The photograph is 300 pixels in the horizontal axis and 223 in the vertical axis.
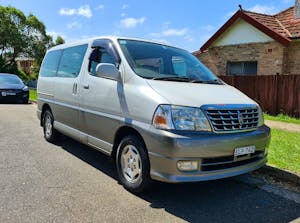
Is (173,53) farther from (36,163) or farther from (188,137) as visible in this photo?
(36,163)

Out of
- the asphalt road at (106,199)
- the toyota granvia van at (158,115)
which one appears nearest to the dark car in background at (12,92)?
the asphalt road at (106,199)

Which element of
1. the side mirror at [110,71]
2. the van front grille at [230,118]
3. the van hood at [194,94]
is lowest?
the van front grille at [230,118]

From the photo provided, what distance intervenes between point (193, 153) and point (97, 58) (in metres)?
2.35

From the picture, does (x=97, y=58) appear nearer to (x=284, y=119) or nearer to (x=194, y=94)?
(x=194, y=94)

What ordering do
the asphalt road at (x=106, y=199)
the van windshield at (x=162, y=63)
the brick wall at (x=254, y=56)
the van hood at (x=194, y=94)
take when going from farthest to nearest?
1. the brick wall at (x=254, y=56)
2. the van windshield at (x=162, y=63)
3. the van hood at (x=194, y=94)
4. the asphalt road at (x=106, y=199)

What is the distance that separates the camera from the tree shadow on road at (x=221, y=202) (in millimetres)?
3617

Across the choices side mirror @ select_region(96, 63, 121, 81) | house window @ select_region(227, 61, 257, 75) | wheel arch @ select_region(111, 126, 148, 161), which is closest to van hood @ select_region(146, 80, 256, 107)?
side mirror @ select_region(96, 63, 121, 81)

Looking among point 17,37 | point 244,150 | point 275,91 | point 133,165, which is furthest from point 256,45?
point 17,37

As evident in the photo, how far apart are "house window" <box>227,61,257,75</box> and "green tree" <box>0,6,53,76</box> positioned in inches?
1284

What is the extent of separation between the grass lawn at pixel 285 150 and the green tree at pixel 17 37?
38561 millimetres

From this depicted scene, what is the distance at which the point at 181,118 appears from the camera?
3.65 m

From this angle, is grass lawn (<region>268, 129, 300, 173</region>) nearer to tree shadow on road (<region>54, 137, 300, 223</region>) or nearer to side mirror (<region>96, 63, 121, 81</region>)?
tree shadow on road (<region>54, 137, 300, 223</region>)

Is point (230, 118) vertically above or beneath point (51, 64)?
beneath

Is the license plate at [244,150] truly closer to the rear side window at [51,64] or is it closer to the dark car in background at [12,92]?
the rear side window at [51,64]
